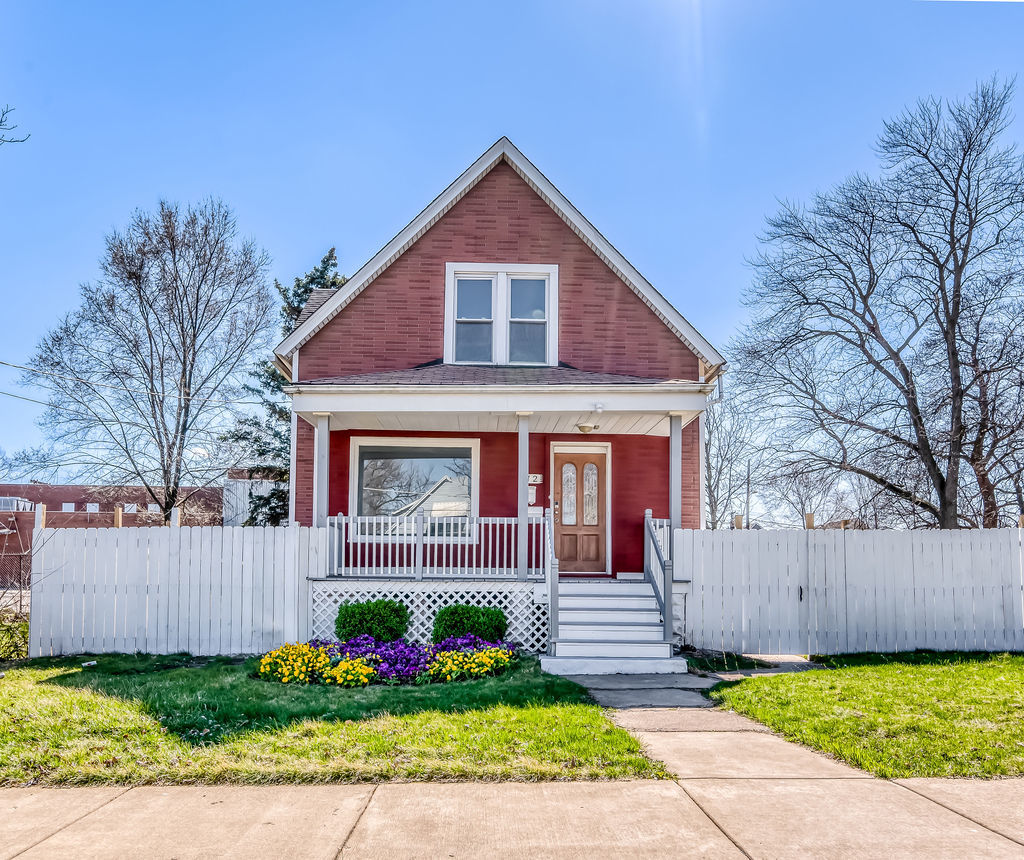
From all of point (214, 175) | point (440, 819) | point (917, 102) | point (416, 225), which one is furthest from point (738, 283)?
point (440, 819)

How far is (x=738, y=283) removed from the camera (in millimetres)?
19625

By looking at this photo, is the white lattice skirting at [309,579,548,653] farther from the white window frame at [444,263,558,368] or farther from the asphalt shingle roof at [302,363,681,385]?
the white window frame at [444,263,558,368]

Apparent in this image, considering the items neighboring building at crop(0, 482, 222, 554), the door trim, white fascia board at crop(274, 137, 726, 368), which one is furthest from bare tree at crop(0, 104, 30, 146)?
neighboring building at crop(0, 482, 222, 554)

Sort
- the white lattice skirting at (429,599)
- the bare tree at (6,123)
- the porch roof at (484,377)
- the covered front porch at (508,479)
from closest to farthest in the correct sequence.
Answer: the bare tree at (6,123) < the white lattice skirting at (429,599) < the porch roof at (484,377) < the covered front porch at (508,479)

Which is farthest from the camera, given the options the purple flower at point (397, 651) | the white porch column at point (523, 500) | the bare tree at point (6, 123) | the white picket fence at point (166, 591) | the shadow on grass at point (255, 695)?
the white porch column at point (523, 500)

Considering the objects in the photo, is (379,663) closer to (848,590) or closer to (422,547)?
(422,547)

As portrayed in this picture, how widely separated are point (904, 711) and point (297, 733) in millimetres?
5547

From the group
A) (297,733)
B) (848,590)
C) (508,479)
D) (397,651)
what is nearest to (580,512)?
(508,479)

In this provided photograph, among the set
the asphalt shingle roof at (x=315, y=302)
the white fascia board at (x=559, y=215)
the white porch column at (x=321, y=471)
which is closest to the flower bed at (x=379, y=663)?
the white porch column at (x=321, y=471)

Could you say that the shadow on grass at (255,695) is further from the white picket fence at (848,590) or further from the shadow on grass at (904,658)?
the shadow on grass at (904,658)

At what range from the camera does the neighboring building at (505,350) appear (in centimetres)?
1434

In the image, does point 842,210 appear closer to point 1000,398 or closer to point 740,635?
point 1000,398

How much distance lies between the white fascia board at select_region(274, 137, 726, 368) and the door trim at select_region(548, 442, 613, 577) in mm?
2410

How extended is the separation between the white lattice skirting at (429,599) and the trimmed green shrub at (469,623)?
0.37m
